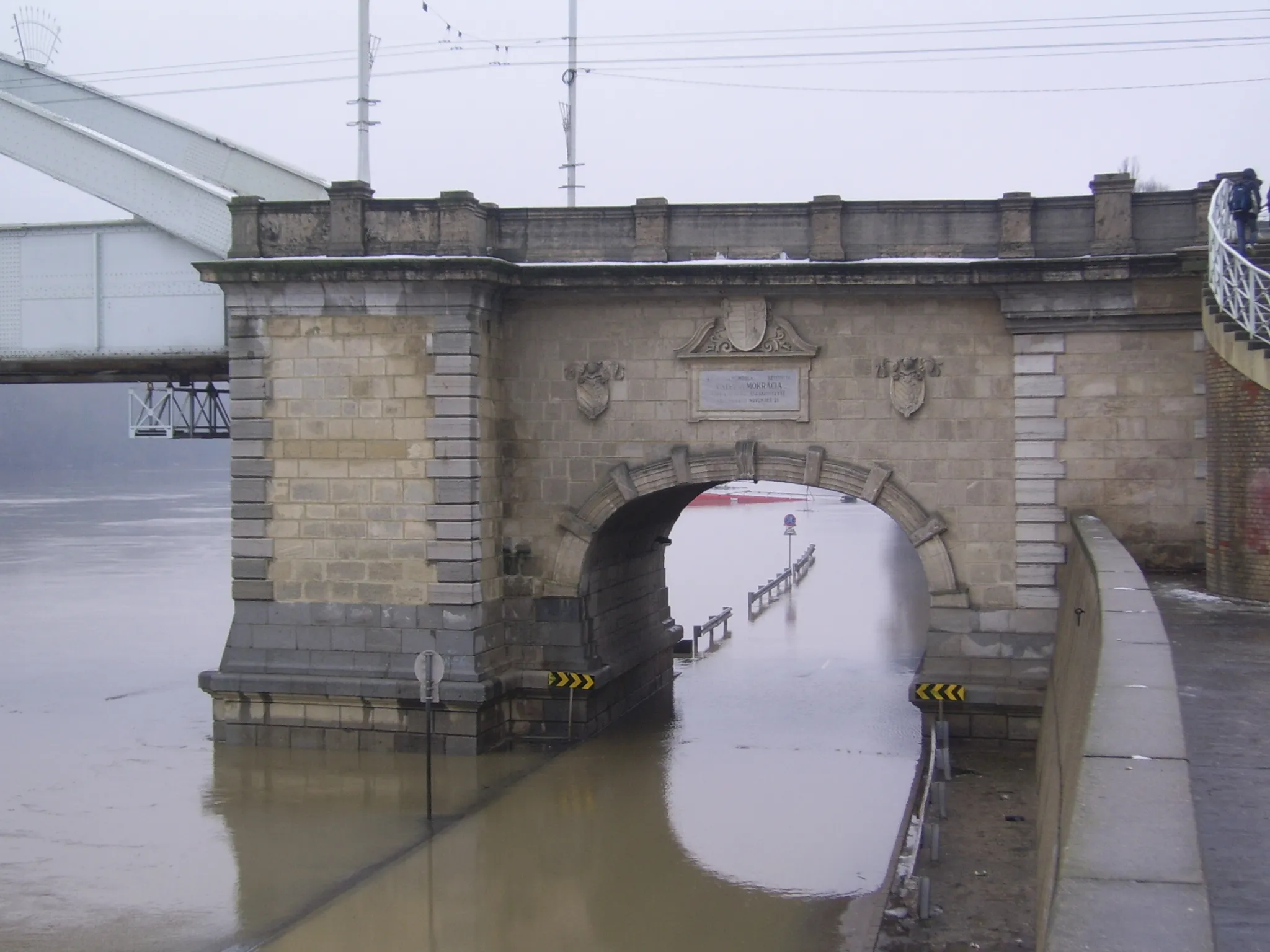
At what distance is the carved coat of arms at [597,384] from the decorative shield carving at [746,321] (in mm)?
1682

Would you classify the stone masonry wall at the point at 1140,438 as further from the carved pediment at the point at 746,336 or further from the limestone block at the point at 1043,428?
the carved pediment at the point at 746,336

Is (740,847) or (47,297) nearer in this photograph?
(740,847)

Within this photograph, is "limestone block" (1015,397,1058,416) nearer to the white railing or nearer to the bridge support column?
the white railing

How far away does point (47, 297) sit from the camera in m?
24.7

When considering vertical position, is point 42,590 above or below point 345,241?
below

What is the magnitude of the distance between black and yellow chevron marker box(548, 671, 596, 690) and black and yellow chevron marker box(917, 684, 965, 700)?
4757 millimetres

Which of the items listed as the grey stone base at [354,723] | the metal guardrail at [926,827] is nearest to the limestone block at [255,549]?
the grey stone base at [354,723]

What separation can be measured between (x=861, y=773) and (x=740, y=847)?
4.04 m

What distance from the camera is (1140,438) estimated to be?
1888 cm

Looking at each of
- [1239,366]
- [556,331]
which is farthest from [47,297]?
[1239,366]

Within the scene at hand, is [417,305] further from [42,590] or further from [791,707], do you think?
[42,590]

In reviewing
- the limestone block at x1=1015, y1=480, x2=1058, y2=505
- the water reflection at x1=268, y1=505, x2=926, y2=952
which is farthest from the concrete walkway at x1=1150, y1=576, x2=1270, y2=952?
the limestone block at x1=1015, y1=480, x2=1058, y2=505

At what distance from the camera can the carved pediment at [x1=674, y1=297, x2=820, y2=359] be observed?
19766 mm

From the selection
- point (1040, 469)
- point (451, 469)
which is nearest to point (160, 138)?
point (451, 469)
